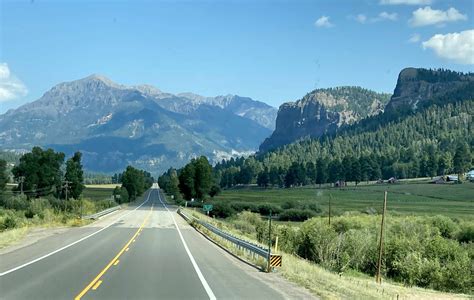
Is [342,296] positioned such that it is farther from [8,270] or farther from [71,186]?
[71,186]

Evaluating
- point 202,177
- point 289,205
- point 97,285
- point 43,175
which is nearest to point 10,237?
point 97,285

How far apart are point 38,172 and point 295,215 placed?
5426 centimetres

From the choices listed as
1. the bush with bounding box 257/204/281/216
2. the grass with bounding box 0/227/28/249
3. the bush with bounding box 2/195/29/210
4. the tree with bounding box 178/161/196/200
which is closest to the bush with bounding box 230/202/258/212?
the bush with bounding box 257/204/281/216

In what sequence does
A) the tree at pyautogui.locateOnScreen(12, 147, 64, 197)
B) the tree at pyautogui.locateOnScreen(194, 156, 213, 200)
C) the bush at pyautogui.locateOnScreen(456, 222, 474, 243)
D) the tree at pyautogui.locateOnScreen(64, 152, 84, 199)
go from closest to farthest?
1. the bush at pyautogui.locateOnScreen(456, 222, 474, 243)
2. the tree at pyautogui.locateOnScreen(12, 147, 64, 197)
3. the tree at pyautogui.locateOnScreen(194, 156, 213, 200)
4. the tree at pyautogui.locateOnScreen(64, 152, 84, 199)

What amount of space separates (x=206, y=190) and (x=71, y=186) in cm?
2917

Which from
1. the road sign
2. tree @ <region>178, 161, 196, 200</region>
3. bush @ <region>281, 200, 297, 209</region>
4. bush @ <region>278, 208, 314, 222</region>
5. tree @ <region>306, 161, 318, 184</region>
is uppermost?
tree @ <region>306, 161, 318, 184</region>

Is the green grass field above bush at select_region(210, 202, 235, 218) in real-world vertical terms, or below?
above

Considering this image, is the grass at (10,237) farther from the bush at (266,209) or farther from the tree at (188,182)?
the tree at (188,182)

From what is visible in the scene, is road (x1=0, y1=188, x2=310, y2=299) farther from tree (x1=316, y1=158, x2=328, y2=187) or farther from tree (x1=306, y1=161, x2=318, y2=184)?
tree (x1=306, y1=161, x2=318, y2=184)

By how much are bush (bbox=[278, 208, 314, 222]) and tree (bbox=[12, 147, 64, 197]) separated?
166ft

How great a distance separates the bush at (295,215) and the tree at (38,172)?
166 ft

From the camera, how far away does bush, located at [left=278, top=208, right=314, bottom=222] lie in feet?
329

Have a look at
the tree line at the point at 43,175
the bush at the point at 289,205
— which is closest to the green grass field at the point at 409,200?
the bush at the point at 289,205

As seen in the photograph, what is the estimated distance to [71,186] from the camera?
117 metres
